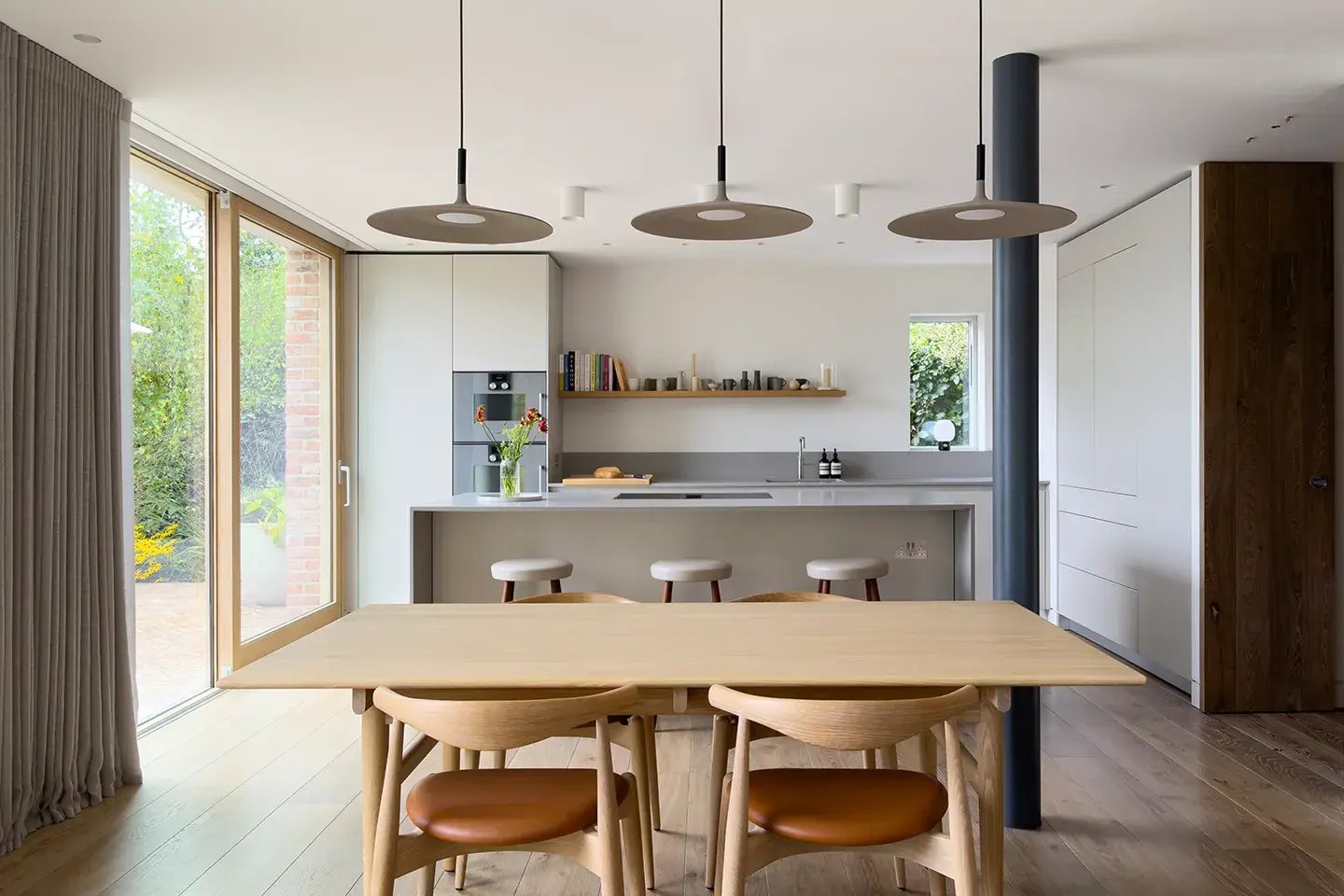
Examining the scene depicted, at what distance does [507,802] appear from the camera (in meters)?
2.00

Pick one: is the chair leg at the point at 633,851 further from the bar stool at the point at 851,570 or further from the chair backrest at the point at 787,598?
the bar stool at the point at 851,570

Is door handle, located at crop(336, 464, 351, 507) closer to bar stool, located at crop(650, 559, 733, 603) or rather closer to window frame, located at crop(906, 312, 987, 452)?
bar stool, located at crop(650, 559, 733, 603)

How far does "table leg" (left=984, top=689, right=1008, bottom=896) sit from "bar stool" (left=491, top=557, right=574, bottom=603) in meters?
2.17

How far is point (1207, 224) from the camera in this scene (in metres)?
4.21

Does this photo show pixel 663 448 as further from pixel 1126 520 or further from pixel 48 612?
pixel 48 612

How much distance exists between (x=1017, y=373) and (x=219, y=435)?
3.72 meters

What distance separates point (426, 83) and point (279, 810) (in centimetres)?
257

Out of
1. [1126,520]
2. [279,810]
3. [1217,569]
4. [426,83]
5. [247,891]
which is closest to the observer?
[247,891]

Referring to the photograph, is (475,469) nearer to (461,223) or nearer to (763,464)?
(763,464)

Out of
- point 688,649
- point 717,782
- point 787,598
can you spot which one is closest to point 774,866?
point 717,782

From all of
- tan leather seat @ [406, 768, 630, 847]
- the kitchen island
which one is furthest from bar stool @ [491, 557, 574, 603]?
tan leather seat @ [406, 768, 630, 847]

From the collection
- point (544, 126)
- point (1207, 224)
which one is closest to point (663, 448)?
point (544, 126)

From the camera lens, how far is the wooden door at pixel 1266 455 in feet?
13.7

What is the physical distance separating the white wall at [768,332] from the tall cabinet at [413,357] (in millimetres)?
765
